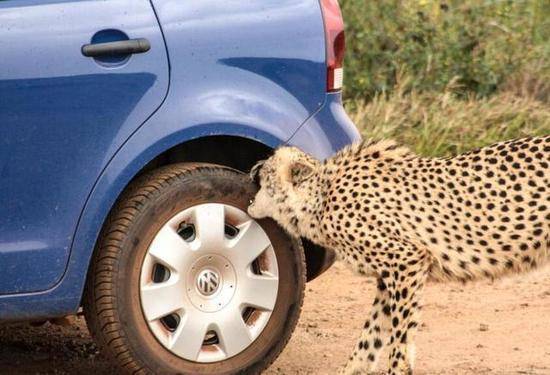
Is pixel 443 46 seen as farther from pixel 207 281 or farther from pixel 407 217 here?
pixel 207 281

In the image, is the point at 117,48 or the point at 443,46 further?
the point at 443,46

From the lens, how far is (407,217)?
5602 millimetres

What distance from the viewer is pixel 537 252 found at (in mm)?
5621

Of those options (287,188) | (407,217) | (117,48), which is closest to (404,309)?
(407,217)

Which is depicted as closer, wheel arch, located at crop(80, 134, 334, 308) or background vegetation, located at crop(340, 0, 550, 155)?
wheel arch, located at crop(80, 134, 334, 308)

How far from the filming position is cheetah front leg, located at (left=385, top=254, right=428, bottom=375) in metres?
5.48

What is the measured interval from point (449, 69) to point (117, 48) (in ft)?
15.7

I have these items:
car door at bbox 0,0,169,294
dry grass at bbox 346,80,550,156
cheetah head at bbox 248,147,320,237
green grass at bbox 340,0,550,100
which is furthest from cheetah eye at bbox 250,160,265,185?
green grass at bbox 340,0,550,100

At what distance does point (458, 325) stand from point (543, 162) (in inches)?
51.6

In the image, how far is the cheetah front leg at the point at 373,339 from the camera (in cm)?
568

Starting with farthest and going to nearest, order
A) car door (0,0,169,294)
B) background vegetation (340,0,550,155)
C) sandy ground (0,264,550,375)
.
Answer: background vegetation (340,0,550,155)
sandy ground (0,264,550,375)
car door (0,0,169,294)

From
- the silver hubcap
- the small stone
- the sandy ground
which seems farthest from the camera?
the small stone

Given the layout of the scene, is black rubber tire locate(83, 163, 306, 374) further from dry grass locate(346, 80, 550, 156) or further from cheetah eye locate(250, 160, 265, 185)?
dry grass locate(346, 80, 550, 156)

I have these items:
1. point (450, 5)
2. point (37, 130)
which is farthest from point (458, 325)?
point (450, 5)
